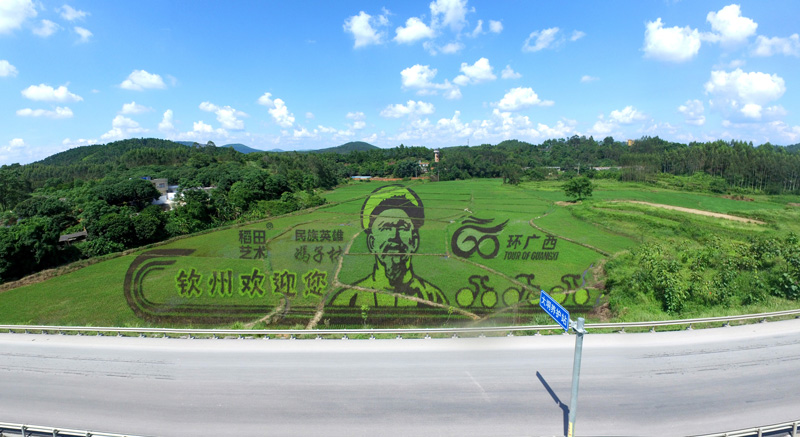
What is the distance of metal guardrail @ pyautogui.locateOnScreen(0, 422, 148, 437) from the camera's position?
19.5 feet

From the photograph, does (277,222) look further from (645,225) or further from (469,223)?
(645,225)

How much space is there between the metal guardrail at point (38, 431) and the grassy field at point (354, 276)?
Answer: 8338 millimetres

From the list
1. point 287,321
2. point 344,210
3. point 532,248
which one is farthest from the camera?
point 344,210

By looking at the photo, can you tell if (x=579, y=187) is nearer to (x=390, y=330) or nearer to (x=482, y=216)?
(x=482, y=216)

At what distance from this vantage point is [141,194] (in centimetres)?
4262

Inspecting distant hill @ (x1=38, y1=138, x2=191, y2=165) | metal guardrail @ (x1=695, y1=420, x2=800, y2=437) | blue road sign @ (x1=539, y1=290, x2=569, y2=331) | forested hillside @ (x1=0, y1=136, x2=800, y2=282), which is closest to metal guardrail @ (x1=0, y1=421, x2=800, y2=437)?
metal guardrail @ (x1=695, y1=420, x2=800, y2=437)

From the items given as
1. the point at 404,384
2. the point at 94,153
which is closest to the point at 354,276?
the point at 404,384

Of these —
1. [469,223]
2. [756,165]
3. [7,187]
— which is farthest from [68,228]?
[756,165]

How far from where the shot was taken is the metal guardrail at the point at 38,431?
5946 mm

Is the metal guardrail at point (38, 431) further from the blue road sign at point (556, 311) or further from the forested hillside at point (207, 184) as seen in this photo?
the forested hillside at point (207, 184)

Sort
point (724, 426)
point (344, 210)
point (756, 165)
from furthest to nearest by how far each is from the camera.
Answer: point (756, 165), point (344, 210), point (724, 426)

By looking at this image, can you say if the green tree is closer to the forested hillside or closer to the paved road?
the forested hillside

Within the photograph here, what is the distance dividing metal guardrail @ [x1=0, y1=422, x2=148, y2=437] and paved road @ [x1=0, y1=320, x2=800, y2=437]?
1.54 feet

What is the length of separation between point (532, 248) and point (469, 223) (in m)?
7.66
